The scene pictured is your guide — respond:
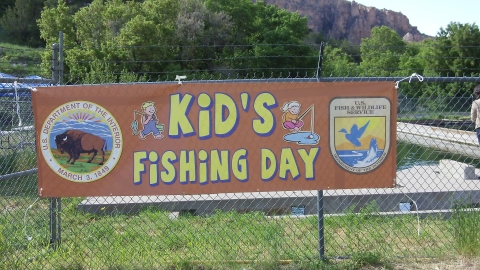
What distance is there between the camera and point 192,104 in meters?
4.17

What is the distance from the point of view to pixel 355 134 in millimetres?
4258

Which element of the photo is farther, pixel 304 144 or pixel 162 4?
pixel 162 4

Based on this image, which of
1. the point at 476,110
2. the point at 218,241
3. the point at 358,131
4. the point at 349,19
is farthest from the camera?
the point at 349,19

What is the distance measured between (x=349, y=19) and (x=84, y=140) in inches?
5223

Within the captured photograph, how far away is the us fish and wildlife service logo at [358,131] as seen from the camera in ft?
13.9

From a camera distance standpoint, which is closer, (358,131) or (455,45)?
(358,131)

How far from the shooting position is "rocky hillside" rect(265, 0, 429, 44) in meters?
124

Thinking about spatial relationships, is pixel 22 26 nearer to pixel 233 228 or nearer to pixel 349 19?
pixel 233 228

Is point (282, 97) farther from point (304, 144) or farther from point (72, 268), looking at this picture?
point (72, 268)

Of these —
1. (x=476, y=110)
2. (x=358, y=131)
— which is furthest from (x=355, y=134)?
(x=476, y=110)

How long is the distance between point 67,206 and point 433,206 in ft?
18.2

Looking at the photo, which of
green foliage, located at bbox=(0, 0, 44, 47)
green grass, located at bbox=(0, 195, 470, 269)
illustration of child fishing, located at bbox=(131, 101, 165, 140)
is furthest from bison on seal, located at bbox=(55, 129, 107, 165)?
green foliage, located at bbox=(0, 0, 44, 47)

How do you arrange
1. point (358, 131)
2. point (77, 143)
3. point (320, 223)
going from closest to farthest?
point (77, 143)
point (358, 131)
point (320, 223)

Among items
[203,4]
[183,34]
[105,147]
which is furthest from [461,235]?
[203,4]
